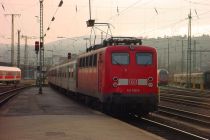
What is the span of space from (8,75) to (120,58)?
67.2 m

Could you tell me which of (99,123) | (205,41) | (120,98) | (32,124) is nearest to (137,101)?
(120,98)

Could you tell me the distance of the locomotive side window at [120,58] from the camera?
2061 centimetres

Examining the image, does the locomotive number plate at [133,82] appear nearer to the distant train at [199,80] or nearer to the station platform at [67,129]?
the station platform at [67,129]

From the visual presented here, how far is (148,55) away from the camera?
20984 millimetres

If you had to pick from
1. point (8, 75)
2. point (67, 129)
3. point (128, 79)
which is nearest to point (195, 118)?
point (128, 79)

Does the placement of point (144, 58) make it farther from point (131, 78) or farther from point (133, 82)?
point (133, 82)

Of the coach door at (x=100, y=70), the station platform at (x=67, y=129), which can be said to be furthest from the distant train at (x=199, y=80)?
the station platform at (x=67, y=129)

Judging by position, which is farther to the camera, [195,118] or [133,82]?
[195,118]

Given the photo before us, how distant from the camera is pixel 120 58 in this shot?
815 inches

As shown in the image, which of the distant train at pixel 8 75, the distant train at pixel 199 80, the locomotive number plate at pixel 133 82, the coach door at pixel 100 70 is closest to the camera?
the locomotive number plate at pixel 133 82

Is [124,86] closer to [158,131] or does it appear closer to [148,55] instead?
[148,55]

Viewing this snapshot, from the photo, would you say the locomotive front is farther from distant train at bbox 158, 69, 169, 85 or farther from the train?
distant train at bbox 158, 69, 169, 85

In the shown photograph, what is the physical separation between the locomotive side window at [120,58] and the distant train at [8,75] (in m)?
59.1

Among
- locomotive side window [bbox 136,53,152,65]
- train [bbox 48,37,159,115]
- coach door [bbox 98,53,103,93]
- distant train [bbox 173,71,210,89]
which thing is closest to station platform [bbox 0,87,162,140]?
train [bbox 48,37,159,115]
